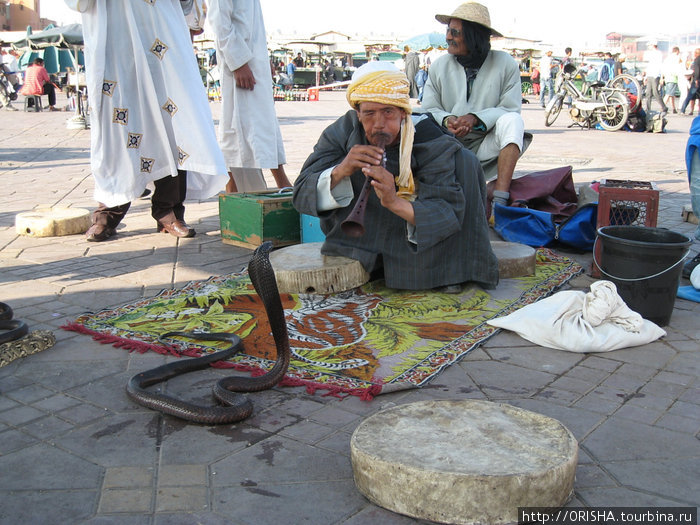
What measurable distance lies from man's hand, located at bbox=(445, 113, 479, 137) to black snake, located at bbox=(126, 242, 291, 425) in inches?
103

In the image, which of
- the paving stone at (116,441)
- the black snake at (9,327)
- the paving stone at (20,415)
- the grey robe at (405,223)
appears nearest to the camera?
the paving stone at (116,441)

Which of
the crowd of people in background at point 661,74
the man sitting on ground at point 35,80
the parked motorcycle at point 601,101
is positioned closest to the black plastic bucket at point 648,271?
the parked motorcycle at point 601,101

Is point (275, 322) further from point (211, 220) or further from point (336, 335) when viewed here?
point (211, 220)

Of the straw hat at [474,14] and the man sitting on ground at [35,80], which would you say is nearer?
the straw hat at [474,14]

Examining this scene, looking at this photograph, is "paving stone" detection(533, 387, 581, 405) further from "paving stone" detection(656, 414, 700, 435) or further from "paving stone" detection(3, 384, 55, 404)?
"paving stone" detection(3, 384, 55, 404)

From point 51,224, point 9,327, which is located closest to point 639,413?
point 9,327

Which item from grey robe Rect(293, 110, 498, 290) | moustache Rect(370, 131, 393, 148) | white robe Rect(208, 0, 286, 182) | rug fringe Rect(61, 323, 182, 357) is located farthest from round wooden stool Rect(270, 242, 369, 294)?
white robe Rect(208, 0, 286, 182)

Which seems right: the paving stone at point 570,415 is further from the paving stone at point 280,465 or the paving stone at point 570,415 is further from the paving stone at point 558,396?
the paving stone at point 280,465

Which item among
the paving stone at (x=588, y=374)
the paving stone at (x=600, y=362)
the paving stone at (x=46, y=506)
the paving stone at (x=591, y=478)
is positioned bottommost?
the paving stone at (x=600, y=362)

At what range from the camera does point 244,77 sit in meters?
5.11

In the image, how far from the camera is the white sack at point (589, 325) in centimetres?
293

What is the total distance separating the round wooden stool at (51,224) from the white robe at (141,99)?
0.45 meters

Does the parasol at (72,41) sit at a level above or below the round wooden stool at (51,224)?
above

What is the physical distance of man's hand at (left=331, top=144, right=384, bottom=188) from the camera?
305cm
